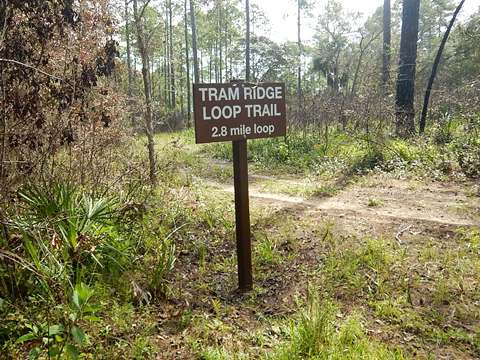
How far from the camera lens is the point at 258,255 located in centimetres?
482

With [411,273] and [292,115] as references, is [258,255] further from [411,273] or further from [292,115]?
[292,115]

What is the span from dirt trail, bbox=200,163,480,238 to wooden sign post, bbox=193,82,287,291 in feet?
7.01

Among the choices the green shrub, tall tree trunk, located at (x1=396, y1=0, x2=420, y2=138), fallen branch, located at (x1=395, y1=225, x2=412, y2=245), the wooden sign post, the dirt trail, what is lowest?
the green shrub

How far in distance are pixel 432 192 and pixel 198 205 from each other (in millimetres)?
4148

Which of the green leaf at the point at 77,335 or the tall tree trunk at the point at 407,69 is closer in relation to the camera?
the green leaf at the point at 77,335

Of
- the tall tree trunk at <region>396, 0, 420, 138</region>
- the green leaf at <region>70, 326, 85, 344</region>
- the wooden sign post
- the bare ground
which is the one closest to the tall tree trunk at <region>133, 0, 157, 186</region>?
the bare ground

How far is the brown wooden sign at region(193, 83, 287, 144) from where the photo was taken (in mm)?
3350

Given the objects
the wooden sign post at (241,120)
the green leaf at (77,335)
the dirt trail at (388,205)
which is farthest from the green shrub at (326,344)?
the dirt trail at (388,205)

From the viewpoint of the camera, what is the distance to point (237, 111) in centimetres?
356

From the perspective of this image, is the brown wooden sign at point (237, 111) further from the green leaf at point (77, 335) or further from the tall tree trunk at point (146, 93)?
the tall tree trunk at point (146, 93)

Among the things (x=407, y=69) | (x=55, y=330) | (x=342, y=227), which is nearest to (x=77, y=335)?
(x=55, y=330)

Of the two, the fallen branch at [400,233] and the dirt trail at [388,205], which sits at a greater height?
the dirt trail at [388,205]

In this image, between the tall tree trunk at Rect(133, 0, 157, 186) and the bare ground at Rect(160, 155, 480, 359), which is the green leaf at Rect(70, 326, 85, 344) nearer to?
the bare ground at Rect(160, 155, 480, 359)

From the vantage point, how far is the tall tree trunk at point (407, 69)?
35.8 feet
